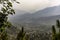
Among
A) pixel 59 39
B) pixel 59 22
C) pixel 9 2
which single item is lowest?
pixel 59 39

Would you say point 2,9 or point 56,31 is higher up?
point 2,9

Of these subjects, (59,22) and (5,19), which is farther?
(59,22)

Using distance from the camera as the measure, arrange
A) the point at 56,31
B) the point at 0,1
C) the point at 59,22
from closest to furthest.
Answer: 1. the point at 0,1
2. the point at 59,22
3. the point at 56,31

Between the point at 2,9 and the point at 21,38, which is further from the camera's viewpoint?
the point at 21,38

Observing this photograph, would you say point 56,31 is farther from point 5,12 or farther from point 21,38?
point 5,12

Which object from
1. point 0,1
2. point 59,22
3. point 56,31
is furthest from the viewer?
point 56,31

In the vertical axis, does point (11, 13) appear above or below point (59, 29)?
above

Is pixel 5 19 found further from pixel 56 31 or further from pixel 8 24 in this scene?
pixel 56 31

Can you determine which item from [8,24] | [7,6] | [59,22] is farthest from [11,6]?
[59,22]

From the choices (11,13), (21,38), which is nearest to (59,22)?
(21,38)
